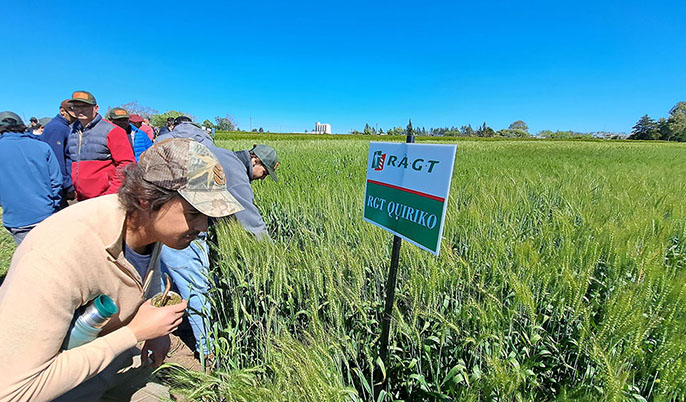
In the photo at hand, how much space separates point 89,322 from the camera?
1.00 metres

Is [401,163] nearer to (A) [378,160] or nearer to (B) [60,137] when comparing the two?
(A) [378,160]

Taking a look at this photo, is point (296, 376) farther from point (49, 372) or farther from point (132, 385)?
point (132, 385)

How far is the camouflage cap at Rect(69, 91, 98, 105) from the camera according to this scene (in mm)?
3115

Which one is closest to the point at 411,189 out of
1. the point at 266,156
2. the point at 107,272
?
the point at 107,272

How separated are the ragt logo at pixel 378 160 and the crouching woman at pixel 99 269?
716 millimetres

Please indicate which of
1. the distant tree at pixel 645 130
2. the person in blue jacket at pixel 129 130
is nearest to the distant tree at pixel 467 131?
the distant tree at pixel 645 130

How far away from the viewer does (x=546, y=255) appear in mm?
1670

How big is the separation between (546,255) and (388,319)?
3.43ft

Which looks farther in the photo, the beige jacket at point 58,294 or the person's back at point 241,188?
the person's back at point 241,188

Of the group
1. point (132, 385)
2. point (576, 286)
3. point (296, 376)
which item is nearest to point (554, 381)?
point (576, 286)

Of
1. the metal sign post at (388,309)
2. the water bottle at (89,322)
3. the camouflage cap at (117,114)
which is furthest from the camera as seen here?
the camouflage cap at (117,114)

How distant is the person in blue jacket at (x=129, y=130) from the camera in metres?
4.42

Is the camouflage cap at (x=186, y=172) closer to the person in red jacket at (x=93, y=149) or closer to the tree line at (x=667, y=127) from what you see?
the person in red jacket at (x=93, y=149)

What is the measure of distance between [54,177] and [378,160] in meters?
3.19
